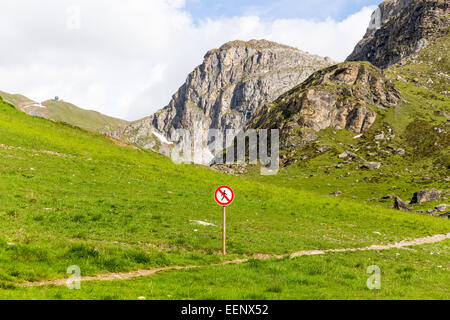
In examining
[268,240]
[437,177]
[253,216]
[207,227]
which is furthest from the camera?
[437,177]

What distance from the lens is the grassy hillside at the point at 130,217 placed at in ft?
52.4

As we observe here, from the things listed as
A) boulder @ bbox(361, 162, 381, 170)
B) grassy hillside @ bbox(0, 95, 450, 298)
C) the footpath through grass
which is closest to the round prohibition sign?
grassy hillside @ bbox(0, 95, 450, 298)

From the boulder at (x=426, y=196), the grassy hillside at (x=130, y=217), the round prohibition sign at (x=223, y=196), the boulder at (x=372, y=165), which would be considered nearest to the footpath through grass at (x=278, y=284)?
the grassy hillside at (x=130, y=217)

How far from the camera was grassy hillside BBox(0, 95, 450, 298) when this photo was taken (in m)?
16.0

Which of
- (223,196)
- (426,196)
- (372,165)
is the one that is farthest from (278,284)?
(372,165)

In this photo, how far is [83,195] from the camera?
31.6 m

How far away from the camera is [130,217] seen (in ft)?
86.9

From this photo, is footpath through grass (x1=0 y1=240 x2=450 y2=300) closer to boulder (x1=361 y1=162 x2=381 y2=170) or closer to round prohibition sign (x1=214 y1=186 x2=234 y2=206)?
round prohibition sign (x1=214 y1=186 x2=234 y2=206)

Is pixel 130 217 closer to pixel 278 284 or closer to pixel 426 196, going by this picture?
pixel 278 284

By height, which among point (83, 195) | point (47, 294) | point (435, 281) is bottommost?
point (435, 281)

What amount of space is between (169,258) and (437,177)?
7016 inches

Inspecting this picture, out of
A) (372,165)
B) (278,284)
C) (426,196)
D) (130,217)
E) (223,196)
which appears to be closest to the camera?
(278,284)
